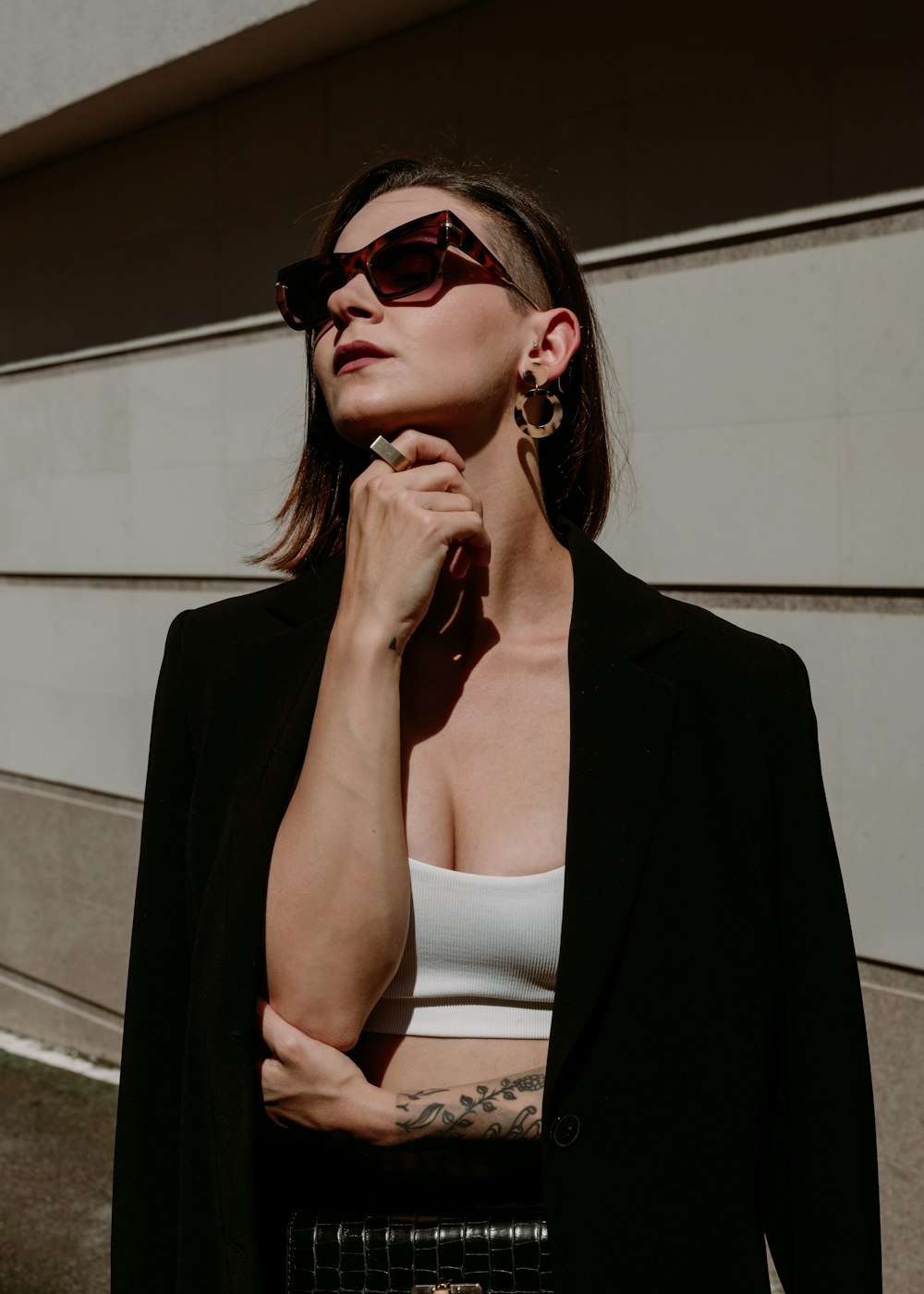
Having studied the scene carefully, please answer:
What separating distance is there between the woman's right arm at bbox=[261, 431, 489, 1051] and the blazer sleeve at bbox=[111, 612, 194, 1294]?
30 cm

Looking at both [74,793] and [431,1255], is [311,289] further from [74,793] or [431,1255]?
[74,793]

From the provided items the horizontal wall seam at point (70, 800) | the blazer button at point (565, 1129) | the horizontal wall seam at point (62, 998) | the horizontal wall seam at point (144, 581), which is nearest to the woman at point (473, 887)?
the blazer button at point (565, 1129)

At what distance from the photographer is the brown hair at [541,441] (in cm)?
217

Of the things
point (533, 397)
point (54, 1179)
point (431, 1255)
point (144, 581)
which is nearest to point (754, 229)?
point (533, 397)

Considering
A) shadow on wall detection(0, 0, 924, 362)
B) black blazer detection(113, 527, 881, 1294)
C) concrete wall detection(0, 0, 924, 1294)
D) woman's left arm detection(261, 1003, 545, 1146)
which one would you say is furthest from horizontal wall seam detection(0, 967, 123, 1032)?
woman's left arm detection(261, 1003, 545, 1146)

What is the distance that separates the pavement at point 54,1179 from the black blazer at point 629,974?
7.10ft

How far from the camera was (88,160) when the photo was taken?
531 centimetres

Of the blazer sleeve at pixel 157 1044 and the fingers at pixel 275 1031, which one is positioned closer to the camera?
the fingers at pixel 275 1031

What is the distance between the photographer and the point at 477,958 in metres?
1.75

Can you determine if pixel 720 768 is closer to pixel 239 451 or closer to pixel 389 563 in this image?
pixel 389 563

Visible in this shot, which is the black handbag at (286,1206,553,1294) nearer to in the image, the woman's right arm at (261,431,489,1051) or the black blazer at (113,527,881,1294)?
the black blazer at (113,527,881,1294)

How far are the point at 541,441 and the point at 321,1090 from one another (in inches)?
49.4

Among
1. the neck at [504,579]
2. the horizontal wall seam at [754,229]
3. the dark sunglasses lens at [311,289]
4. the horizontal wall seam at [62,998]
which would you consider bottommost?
the horizontal wall seam at [62,998]

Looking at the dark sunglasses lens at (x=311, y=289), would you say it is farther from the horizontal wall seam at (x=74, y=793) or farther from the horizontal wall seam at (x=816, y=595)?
the horizontal wall seam at (x=74, y=793)
